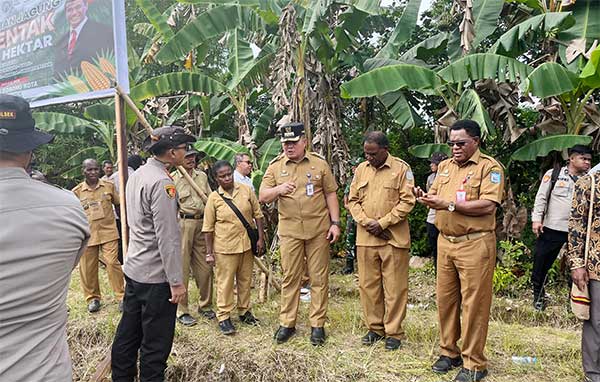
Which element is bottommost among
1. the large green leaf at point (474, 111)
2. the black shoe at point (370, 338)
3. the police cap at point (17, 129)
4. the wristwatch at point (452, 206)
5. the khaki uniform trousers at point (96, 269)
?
the black shoe at point (370, 338)

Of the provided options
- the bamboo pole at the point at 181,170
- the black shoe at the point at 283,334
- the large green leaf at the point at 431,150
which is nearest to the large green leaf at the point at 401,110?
the large green leaf at the point at 431,150

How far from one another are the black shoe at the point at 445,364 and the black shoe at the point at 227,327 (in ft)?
6.24

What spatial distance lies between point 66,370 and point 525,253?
19.8 ft

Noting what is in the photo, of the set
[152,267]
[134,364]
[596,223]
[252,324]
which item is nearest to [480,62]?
[596,223]

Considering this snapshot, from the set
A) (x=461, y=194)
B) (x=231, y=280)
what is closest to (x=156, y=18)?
(x=231, y=280)

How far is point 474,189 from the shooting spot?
10.3 ft

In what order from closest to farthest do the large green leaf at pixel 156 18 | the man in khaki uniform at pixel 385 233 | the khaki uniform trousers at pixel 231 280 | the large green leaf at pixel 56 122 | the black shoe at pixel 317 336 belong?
1. the man in khaki uniform at pixel 385 233
2. the black shoe at pixel 317 336
3. the khaki uniform trousers at pixel 231 280
4. the large green leaf at pixel 156 18
5. the large green leaf at pixel 56 122

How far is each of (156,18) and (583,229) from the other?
274 inches

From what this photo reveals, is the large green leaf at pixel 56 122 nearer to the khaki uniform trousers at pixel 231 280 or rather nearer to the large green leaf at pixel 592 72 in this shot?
the khaki uniform trousers at pixel 231 280

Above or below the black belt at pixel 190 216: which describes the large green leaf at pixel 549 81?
above

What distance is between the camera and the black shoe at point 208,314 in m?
4.72

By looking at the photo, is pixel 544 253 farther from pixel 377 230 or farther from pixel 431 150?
pixel 377 230

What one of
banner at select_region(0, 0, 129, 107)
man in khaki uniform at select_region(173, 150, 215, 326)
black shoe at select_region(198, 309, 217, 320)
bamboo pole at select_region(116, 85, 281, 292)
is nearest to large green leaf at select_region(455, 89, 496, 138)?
bamboo pole at select_region(116, 85, 281, 292)

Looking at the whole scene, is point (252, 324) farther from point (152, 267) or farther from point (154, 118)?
point (154, 118)
